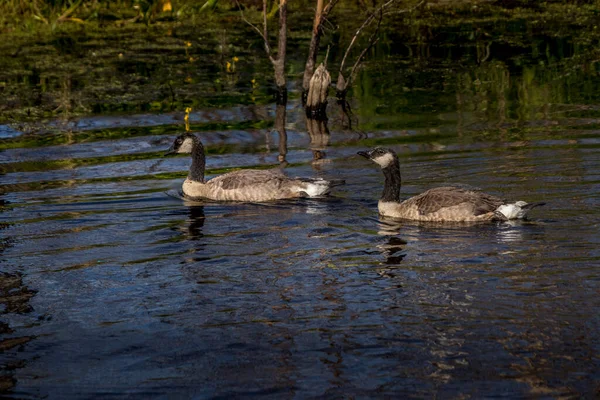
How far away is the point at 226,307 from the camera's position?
8.62 meters

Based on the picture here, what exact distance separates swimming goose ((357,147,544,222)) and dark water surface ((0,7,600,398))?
21 centimetres

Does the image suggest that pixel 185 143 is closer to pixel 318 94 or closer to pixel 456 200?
pixel 318 94

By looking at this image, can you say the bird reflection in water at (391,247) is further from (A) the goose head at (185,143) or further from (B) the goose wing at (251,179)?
(A) the goose head at (185,143)

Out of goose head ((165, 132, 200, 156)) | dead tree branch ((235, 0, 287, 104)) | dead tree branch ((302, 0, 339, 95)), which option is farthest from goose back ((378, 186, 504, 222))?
dead tree branch ((235, 0, 287, 104))

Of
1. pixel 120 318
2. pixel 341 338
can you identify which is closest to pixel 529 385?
pixel 341 338

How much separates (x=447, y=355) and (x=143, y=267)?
3.51m

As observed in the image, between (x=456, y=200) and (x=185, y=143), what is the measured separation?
4.13 meters

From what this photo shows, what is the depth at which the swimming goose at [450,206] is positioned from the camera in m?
11.0

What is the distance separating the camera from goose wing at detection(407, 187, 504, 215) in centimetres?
1112

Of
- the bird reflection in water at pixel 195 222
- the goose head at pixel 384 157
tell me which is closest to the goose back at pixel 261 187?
the bird reflection in water at pixel 195 222

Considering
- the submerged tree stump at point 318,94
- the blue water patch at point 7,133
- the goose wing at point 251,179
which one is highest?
the submerged tree stump at point 318,94

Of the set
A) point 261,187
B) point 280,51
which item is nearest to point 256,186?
point 261,187

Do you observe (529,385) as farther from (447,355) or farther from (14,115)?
(14,115)

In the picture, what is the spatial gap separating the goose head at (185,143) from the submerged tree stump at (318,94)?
11.3 ft
